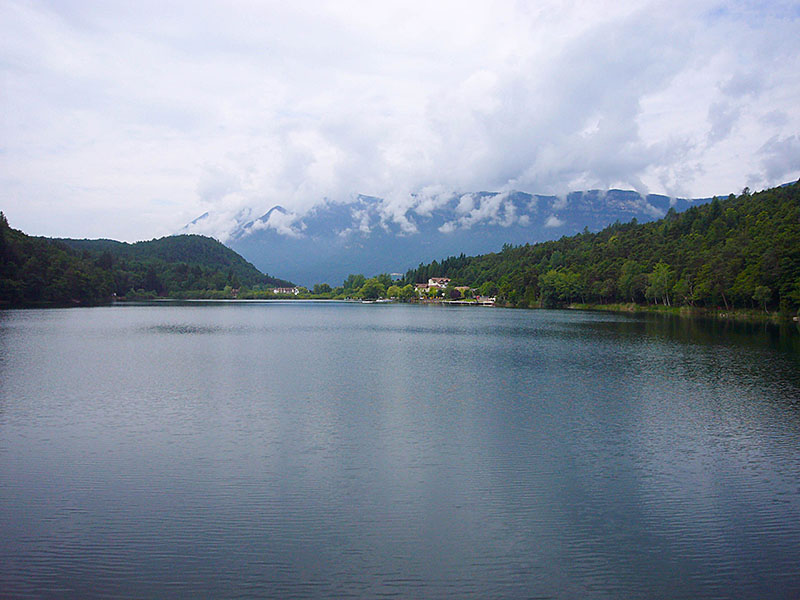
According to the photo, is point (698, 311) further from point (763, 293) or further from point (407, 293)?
point (407, 293)

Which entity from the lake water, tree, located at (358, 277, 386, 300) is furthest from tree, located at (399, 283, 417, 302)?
the lake water

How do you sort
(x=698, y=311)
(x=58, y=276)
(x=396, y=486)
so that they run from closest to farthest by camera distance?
(x=396, y=486) < (x=698, y=311) < (x=58, y=276)

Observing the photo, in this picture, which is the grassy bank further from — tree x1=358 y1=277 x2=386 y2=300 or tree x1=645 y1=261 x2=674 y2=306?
tree x1=358 y1=277 x2=386 y2=300

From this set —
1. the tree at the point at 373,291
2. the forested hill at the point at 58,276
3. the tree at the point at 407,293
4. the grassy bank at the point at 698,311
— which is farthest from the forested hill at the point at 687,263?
the forested hill at the point at 58,276

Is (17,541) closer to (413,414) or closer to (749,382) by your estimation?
(413,414)

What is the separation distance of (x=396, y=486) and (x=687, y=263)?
82.3 m

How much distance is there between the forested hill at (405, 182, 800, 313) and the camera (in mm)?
59656

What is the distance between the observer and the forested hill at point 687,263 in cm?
5966

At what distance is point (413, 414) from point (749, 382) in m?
14.2

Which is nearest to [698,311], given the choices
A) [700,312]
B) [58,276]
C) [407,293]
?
→ [700,312]

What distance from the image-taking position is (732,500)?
10.3 meters

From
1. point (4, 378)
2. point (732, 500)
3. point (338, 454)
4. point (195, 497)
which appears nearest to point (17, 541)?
point (195, 497)

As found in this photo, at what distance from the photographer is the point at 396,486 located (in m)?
10.8

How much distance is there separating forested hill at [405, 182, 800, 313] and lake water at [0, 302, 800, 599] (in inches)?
1682
